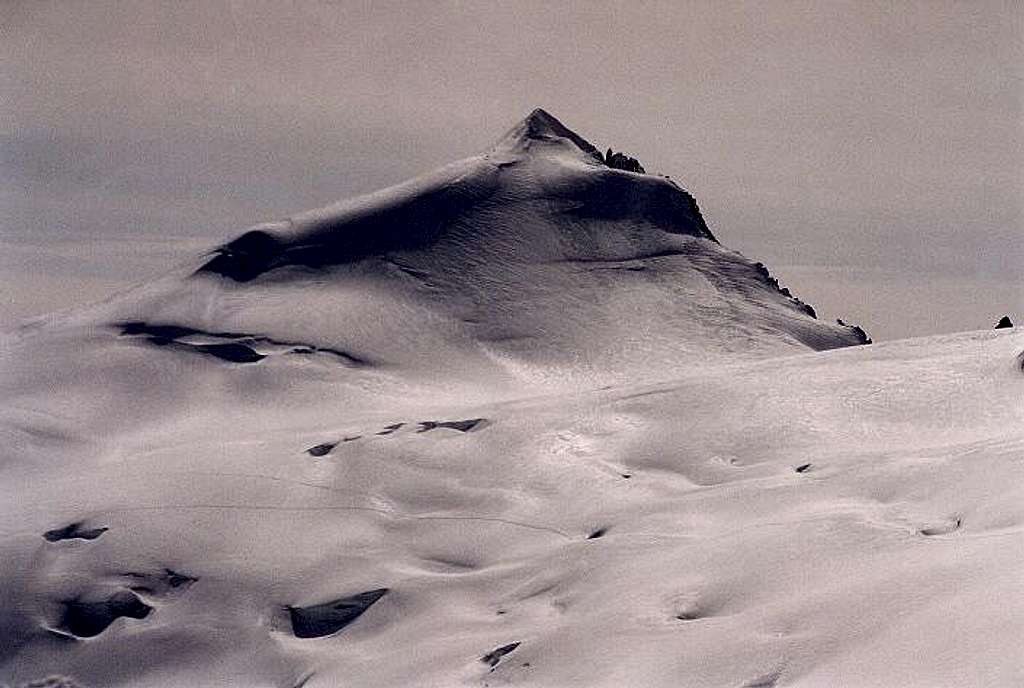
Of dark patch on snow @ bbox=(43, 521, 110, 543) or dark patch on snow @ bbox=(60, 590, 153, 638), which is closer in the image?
dark patch on snow @ bbox=(60, 590, 153, 638)

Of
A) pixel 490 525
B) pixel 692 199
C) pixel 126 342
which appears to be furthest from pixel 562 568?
pixel 692 199

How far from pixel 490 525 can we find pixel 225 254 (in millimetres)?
23603

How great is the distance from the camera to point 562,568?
109ft

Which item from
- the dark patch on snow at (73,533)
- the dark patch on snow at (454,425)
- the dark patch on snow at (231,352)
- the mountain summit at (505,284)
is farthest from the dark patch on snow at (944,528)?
the dark patch on snow at (231,352)

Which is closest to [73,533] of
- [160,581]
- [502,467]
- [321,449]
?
[160,581]

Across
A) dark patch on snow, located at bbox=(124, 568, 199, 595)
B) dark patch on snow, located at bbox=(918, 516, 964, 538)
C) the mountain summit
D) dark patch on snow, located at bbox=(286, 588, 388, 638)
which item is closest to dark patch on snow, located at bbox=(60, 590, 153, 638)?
dark patch on snow, located at bbox=(124, 568, 199, 595)

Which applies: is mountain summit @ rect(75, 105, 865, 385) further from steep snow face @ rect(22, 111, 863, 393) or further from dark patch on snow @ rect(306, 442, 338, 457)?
dark patch on snow @ rect(306, 442, 338, 457)

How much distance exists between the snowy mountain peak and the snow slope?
1365 millimetres

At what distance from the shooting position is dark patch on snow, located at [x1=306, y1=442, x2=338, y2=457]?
41594 millimetres

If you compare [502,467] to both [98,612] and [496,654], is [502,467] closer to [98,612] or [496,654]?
[98,612]

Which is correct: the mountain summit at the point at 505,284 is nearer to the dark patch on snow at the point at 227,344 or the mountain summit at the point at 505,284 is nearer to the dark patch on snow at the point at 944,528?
the dark patch on snow at the point at 227,344

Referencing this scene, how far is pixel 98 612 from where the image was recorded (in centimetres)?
3491

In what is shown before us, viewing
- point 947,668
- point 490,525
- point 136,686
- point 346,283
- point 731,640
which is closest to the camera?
point 947,668

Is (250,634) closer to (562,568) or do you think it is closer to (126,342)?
(562,568)
